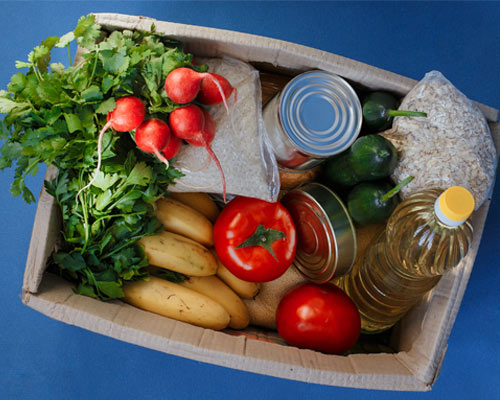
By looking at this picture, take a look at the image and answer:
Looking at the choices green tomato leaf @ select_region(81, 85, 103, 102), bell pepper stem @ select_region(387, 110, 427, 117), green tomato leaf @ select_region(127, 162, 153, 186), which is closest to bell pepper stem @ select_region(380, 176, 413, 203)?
bell pepper stem @ select_region(387, 110, 427, 117)

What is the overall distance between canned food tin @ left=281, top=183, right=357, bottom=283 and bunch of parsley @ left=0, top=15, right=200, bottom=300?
0.36 metres

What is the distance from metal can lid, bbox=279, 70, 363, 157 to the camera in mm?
908

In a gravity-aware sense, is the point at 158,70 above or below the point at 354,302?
above

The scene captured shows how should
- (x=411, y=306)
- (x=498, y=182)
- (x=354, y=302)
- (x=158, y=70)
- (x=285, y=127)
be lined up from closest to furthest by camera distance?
(x=158, y=70) < (x=285, y=127) < (x=411, y=306) < (x=354, y=302) < (x=498, y=182)

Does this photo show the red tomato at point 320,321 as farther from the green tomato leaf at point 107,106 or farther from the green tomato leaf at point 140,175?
the green tomato leaf at point 107,106

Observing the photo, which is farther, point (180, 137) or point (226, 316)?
point (226, 316)

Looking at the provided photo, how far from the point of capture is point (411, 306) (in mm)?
1022

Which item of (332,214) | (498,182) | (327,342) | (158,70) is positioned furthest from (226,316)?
(498,182)

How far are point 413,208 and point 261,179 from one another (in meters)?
0.34

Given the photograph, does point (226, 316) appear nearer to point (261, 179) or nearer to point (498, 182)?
point (261, 179)

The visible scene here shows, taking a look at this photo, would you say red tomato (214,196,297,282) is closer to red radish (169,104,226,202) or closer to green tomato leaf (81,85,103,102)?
red radish (169,104,226,202)

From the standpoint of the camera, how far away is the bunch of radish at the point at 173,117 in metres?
0.73

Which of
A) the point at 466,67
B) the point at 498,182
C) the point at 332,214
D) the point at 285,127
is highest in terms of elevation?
the point at 466,67

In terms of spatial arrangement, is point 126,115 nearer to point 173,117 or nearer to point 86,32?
point 173,117
